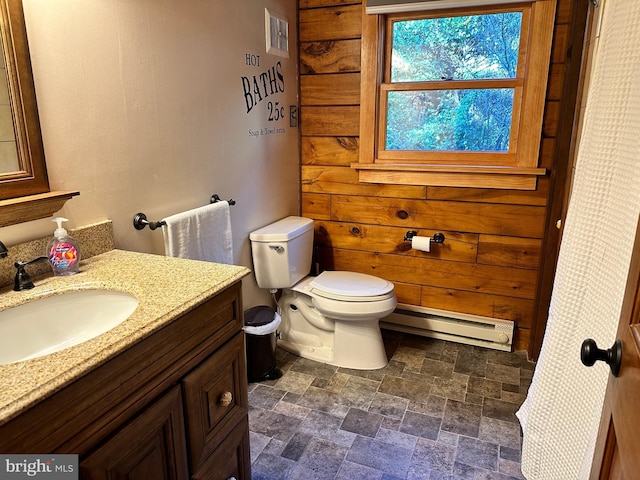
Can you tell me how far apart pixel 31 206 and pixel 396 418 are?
64.2 inches

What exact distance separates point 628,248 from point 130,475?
3.59ft

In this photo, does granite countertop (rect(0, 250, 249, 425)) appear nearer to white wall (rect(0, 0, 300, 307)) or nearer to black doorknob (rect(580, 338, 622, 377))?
white wall (rect(0, 0, 300, 307))

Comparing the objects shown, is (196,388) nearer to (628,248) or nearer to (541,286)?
(628,248)

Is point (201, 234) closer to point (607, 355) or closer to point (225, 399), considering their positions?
point (225, 399)

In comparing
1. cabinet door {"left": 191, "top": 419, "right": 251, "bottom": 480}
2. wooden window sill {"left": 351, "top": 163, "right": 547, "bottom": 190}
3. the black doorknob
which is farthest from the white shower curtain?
wooden window sill {"left": 351, "top": 163, "right": 547, "bottom": 190}

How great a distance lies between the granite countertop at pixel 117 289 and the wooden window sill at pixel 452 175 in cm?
145

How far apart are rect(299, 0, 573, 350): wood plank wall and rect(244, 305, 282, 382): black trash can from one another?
2.54 ft

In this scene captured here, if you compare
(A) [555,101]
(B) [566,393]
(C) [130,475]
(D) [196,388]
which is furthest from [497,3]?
(C) [130,475]

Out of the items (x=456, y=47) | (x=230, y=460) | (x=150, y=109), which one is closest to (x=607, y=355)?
(x=230, y=460)

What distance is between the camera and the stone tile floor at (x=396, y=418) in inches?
69.3

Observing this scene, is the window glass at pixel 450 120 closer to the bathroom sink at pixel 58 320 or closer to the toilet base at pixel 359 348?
the toilet base at pixel 359 348

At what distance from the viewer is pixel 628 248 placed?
→ 31.7 inches

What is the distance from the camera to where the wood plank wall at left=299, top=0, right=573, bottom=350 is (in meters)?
2.45

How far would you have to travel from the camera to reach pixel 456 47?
7.81ft
